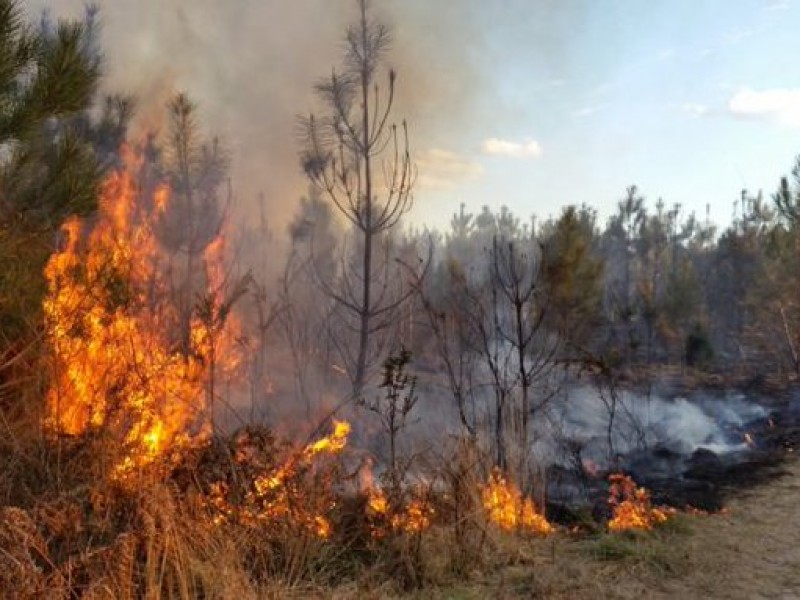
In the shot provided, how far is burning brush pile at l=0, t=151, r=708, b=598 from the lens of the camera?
11.4ft

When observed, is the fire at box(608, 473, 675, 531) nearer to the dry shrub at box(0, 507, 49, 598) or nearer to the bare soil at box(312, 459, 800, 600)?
Result: the bare soil at box(312, 459, 800, 600)

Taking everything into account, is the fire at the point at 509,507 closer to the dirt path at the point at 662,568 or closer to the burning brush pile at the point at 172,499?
the burning brush pile at the point at 172,499

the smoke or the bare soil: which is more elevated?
the smoke

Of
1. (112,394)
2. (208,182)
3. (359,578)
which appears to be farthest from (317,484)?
(208,182)

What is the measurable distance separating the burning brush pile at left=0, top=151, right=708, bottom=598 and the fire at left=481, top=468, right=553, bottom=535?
0.01 meters

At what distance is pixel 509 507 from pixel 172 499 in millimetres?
2583

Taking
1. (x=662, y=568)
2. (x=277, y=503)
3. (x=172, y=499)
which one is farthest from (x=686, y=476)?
(x=172, y=499)

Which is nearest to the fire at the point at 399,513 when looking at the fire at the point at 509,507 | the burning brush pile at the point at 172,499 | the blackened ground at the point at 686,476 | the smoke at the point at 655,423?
the burning brush pile at the point at 172,499

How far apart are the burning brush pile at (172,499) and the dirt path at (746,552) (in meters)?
0.49

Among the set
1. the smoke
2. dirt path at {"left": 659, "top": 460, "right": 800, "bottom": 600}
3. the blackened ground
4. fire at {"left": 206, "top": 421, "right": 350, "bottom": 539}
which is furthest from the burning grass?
the smoke

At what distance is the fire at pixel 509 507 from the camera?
5051 millimetres

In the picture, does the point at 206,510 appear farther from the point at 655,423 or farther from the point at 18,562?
the point at 655,423

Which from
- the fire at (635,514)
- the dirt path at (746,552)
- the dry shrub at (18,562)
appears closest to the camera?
the dry shrub at (18,562)

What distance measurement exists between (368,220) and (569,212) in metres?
11.4
